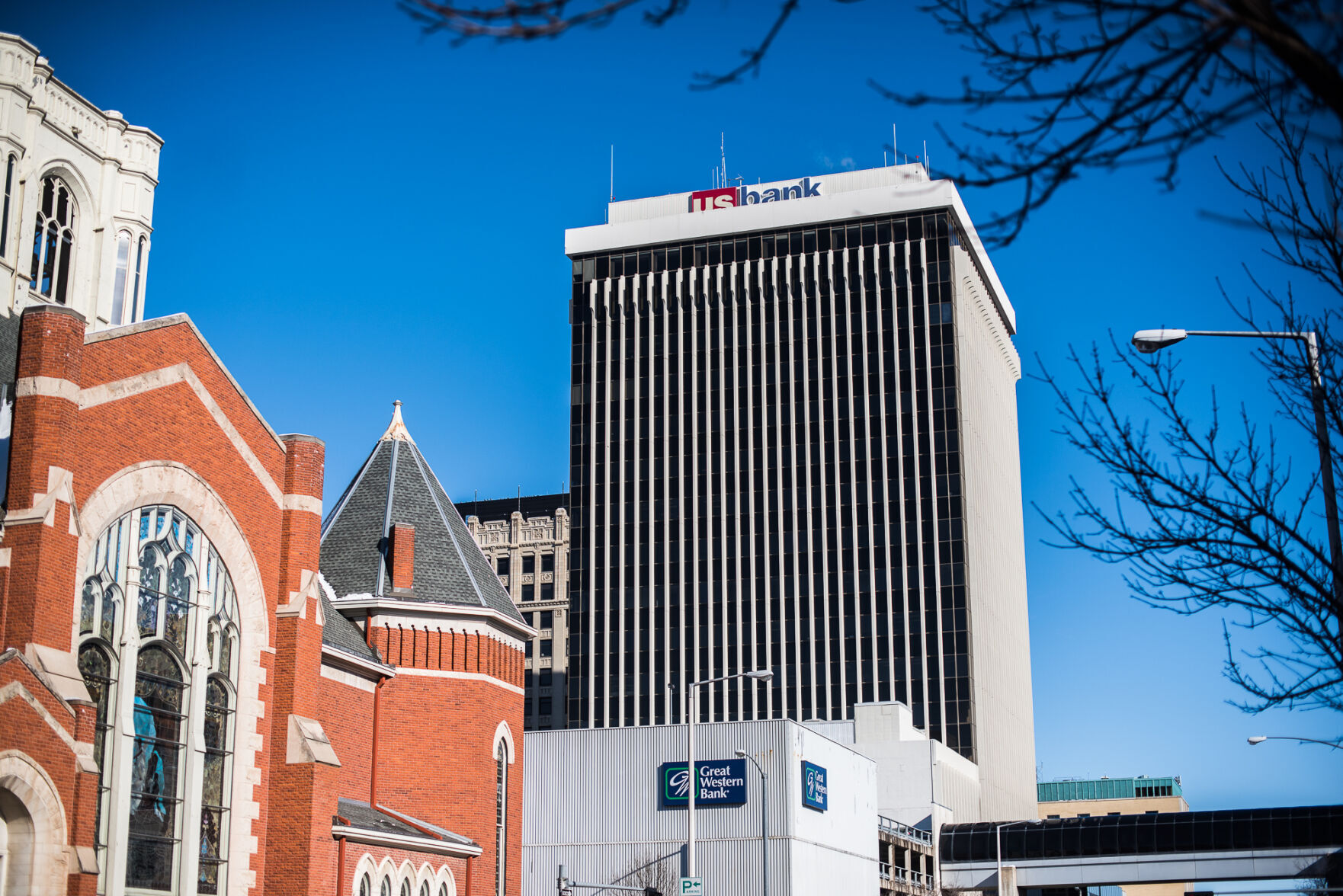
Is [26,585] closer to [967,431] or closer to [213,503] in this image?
[213,503]

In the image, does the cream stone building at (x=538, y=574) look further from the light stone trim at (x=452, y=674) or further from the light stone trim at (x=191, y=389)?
the light stone trim at (x=191, y=389)

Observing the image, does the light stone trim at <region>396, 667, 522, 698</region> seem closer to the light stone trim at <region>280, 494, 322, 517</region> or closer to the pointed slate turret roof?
the pointed slate turret roof

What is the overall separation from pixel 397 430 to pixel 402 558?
6830mm

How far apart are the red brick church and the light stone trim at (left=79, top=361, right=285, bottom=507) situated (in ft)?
0.16

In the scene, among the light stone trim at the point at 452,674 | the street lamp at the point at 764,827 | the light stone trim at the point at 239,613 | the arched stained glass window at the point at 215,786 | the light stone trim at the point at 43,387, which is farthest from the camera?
the street lamp at the point at 764,827

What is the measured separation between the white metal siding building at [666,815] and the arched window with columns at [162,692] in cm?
2938

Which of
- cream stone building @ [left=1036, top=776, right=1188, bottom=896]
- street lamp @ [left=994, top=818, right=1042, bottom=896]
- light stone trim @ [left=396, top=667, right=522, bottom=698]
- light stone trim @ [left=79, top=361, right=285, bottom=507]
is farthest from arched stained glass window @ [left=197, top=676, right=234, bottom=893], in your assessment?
cream stone building @ [left=1036, top=776, right=1188, bottom=896]

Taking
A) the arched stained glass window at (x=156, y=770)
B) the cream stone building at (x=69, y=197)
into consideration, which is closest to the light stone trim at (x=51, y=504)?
the arched stained glass window at (x=156, y=770)

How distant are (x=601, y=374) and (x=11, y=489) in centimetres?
8736

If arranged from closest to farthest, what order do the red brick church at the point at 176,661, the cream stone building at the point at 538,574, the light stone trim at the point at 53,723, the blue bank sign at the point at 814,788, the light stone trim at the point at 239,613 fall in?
the light stone trim at the point at 53,723 → the red brick church at the point at 176,661 → the light stone trim at the point at 239,613 → the blue bank sign at the point at 814,788 → the cream stone building at the point at 538,574

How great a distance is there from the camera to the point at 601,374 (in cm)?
11144

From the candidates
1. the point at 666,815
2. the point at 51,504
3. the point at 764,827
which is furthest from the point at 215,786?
the point at 666,815

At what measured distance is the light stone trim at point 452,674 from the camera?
1577 inches

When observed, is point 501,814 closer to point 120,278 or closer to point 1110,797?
point 120,278
